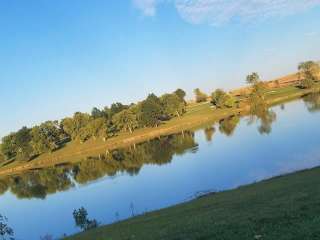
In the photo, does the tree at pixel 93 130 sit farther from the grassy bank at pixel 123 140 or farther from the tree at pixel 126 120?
the tree at pixel 126 120

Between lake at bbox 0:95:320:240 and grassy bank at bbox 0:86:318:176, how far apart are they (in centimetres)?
4538

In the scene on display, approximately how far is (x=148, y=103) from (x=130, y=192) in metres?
132

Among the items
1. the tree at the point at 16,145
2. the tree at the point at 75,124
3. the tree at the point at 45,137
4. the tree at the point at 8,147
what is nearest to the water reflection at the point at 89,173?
the tree at the point at 45,137

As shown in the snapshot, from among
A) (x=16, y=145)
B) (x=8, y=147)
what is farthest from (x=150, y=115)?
(x=8, y=147)

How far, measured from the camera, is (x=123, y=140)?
17025 centimetres

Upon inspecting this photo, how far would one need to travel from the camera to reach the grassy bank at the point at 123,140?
163750 mm

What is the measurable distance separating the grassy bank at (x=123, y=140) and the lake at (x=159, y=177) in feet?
149

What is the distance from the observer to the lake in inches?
2162

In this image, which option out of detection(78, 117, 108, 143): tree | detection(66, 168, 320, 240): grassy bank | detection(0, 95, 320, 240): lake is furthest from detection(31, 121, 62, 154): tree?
detection(66, 168, 320, 240): grassy bank

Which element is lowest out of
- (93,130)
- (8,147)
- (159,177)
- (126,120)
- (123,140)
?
(159,177)

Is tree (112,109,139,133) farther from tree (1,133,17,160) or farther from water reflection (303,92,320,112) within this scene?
water reflection (303,92,320,112)

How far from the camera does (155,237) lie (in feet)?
69.7

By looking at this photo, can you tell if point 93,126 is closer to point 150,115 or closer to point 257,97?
point 150,115

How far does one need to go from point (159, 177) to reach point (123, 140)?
322 ft
